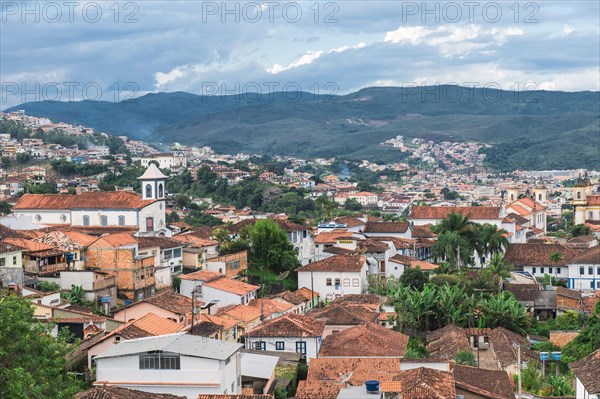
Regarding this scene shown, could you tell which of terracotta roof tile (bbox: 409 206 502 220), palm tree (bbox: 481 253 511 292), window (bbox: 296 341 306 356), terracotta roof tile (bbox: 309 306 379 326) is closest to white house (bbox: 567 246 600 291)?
palm tree (bbox: 481 253 511 292)

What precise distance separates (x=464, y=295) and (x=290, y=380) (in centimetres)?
1665

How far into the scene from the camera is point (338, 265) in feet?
145

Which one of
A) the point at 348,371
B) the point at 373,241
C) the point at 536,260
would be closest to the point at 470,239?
the point at 536,260

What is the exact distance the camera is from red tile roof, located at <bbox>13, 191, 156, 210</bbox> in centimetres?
4703

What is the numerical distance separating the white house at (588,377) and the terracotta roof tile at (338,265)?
2097 centimetres

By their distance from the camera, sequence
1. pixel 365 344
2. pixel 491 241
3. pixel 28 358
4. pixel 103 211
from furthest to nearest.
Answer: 1. pixel 491 241
2. pixel 103 211
3. pixel 365 344
4. pixel 28 358

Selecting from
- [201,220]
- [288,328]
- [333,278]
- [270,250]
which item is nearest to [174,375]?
[288,328]

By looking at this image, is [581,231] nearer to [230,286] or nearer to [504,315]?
[504,315]

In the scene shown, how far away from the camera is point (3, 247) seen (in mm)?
Answer: 33156

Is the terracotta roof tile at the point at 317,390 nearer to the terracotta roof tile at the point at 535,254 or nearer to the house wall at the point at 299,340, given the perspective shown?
the house wall at the point at 299,340

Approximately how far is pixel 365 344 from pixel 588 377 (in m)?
8.42

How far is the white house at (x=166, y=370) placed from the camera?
2089 cm

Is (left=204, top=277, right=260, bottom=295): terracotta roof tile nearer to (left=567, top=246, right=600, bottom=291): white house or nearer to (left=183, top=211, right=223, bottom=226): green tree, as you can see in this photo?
(left=567, top=246, right=600, bottom=291): white house

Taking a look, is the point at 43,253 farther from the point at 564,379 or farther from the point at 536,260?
the point at 536,260
